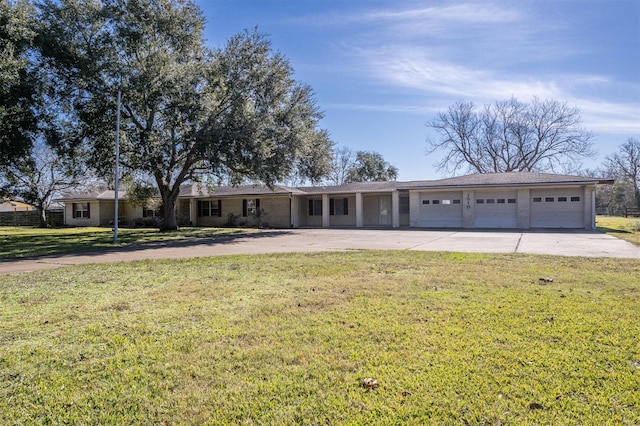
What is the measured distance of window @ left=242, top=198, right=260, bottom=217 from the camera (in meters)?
29.5

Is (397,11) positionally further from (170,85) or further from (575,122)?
(575,122)

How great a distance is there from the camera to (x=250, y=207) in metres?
29.7

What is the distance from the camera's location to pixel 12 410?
102 inches

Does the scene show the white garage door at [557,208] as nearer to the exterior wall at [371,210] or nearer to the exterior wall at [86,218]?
the exterior wall at [371,210]

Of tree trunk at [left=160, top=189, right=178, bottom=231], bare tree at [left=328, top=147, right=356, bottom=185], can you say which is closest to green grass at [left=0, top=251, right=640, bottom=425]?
tree trunk at [left=160, top=189, right=178, bottom=231]

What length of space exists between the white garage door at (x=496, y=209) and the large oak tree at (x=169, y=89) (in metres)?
11.4

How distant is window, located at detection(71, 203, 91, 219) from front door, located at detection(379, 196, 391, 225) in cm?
2579

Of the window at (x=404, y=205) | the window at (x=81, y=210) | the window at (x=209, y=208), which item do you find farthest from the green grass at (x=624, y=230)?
the window at (x=81, y=210)

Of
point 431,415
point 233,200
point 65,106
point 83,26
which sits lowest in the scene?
point 431,415

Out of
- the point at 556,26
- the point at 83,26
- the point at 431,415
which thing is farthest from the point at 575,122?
the point at 431,415

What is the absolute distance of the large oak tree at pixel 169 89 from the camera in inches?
682

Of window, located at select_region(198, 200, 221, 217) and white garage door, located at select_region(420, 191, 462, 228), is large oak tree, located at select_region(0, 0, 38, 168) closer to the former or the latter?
window, located at select_region(198, 200, 221, 217)

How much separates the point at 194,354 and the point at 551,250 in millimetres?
11225

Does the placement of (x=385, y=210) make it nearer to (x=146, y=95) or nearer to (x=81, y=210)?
(x=146, y=95)
